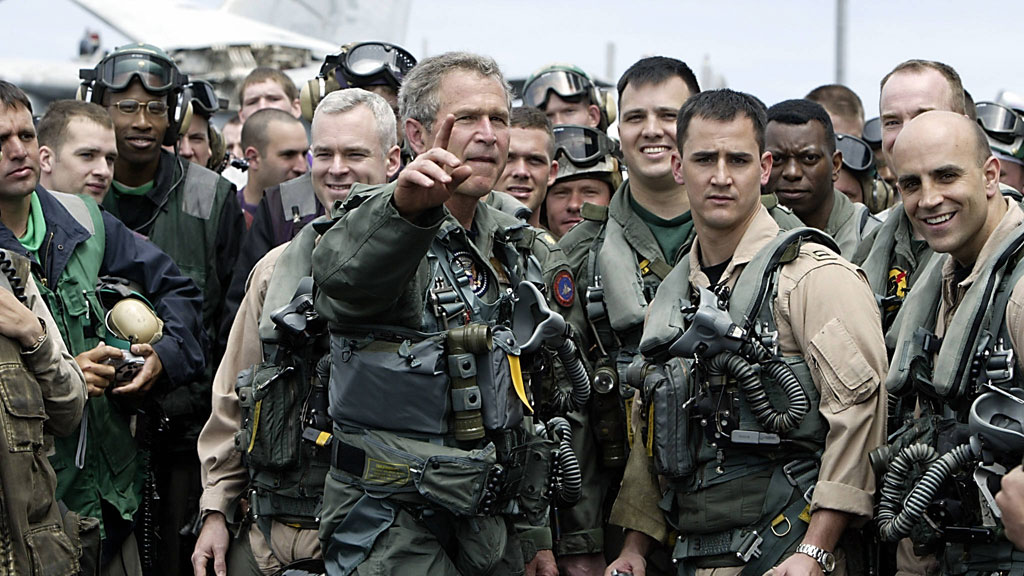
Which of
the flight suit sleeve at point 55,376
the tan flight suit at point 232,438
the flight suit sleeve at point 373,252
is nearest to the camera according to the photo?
the flight suit sleeve at point 373,252

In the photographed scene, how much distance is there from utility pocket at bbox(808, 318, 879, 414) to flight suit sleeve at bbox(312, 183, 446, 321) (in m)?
1.49

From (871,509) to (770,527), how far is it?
36 centimetres

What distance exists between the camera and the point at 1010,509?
11.7ft

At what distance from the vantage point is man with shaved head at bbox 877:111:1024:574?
3.75 meters

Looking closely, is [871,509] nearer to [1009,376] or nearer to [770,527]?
[770,527]

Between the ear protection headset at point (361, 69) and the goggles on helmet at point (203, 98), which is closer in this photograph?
the ear protection headset at point (361, 69)

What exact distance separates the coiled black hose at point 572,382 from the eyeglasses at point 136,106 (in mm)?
3485

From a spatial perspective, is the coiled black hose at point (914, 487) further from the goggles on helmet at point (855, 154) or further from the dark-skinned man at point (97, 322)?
the goggles on helmet at point (855, 154)

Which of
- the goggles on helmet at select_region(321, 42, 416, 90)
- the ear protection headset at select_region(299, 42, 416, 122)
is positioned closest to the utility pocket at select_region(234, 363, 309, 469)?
the ear protection headset at select_region(299, 42, 416, 122)

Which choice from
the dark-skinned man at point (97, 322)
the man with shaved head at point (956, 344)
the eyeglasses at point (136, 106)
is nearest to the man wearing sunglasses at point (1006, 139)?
the man with shaved head at point (956, 344)

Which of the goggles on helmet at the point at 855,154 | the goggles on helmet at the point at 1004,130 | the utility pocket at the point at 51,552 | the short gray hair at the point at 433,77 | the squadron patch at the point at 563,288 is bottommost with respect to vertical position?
the utility pocket at the point at 51,552

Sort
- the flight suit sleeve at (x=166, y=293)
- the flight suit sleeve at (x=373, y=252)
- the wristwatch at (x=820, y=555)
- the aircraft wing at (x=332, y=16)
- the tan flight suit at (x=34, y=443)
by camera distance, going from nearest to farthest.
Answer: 1. the flight suit sleeve at (x=373, y=252)
2. the wristwatch at (x=820, y=555)
3. the tan flight suit at (x=34, y=443)
4. the flight suit sleeve at (x=166, y=293)
5. the aircraft wing at (x=332, y=16)

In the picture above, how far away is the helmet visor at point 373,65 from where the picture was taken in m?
7.07

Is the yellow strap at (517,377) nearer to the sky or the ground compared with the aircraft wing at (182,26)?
nearer to the sky
